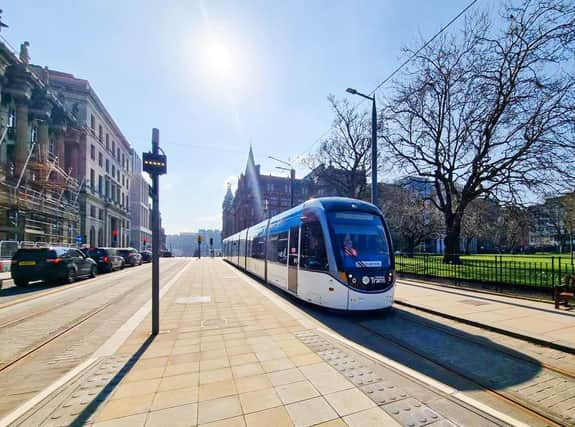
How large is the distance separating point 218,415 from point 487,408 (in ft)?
9.71

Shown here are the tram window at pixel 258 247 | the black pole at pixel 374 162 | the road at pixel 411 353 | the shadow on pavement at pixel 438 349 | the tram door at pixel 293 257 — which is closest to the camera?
the road at pixel 411 353

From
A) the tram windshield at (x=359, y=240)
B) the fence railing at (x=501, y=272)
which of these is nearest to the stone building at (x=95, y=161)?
the fence railing at (x=501, y=272)

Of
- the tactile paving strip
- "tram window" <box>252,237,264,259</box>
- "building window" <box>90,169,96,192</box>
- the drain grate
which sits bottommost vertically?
the drain grate

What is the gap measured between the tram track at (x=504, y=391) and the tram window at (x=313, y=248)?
6.88 feet

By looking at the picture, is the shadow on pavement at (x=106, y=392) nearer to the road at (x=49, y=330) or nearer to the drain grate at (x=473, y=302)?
the road at (x=49, y=330)

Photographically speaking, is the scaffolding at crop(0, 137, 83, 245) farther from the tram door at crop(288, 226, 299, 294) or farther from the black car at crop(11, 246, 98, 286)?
the tram door at crop(288, 226, 299, 294)

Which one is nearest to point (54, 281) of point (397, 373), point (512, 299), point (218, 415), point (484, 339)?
point (218, 415)

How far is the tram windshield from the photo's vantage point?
753cm

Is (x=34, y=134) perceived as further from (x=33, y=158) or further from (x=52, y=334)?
(x=52, y=334)

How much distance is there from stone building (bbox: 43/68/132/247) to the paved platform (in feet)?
137

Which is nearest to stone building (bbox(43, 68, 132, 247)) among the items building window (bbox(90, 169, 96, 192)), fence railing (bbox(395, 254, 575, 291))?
building window (bbox(90, 169, 96, 192))

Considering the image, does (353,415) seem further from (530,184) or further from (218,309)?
(530,184)

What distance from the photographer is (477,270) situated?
1210 centimetres

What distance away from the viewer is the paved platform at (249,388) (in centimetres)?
302
